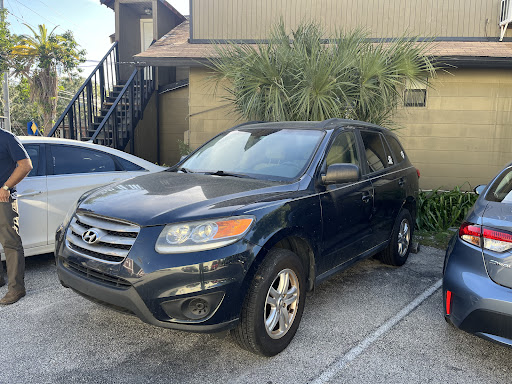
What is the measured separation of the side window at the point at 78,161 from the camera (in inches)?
186

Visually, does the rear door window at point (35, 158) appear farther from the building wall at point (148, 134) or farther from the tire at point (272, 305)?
the building wall at point (148, 134)

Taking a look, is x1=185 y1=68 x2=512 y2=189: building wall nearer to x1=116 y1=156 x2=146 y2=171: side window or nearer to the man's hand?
x1=116 y1=156 x2=146 y2=171: side window

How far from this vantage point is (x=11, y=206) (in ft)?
12.7

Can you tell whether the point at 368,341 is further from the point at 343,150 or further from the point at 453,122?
the point at 453,122

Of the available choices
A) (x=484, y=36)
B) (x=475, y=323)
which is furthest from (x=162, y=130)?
(x=475, y=323)

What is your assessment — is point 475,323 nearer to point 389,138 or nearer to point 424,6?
point 389,138

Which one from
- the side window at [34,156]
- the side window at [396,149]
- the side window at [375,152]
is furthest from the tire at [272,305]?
the side window at [34,156]

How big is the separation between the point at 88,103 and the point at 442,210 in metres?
7.66

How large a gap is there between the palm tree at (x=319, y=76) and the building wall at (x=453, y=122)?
2.26 metres

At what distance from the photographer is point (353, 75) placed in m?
6.70

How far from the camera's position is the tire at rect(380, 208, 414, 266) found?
479 centimetres

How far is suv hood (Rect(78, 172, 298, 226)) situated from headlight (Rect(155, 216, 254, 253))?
5cm

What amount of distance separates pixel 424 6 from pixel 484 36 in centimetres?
145

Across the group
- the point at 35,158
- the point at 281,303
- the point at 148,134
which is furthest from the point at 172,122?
the point at 281,303
